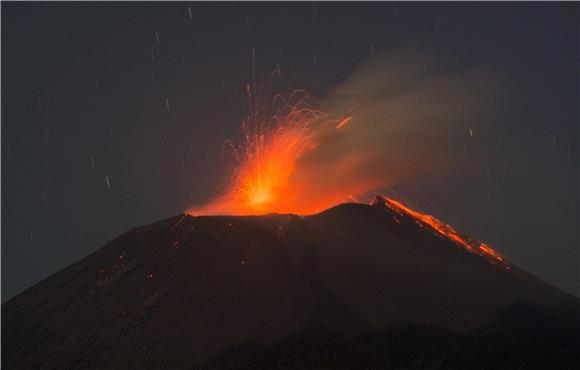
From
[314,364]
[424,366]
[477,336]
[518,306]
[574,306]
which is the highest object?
[314,364]

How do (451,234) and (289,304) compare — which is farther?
(451,234)

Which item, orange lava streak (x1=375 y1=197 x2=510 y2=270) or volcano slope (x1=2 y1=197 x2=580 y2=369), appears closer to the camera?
volcano slope (x1=2 y1=197 x2=580 y2=369)

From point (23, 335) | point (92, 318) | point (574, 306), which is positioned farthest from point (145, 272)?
point (574, 306)

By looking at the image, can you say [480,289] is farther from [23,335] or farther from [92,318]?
[23,335]
